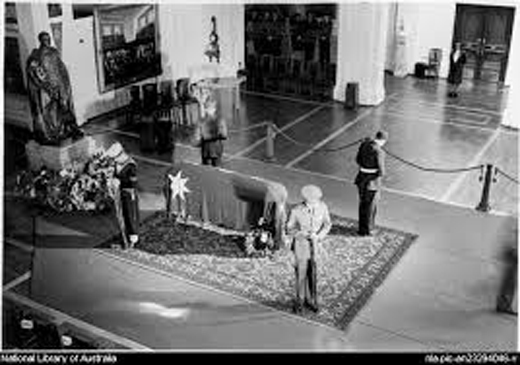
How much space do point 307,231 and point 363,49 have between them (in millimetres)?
9061

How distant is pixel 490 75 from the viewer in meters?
16.6

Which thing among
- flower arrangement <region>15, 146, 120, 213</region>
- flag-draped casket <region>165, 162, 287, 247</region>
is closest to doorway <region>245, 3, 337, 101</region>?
flower arrangement <region>15, 146, 120, 213</region>

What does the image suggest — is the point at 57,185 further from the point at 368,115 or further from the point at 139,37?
the point at 368,115

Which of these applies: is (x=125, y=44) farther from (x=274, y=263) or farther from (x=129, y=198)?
(x=274, y=263)

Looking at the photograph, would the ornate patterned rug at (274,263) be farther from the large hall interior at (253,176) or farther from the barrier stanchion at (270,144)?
the barrier stanchion at (270,144)

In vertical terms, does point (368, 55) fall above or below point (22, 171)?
above

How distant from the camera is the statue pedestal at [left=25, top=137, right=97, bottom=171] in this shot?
32.4ft

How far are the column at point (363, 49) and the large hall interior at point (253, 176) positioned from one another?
5 cm

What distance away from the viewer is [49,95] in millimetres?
9688

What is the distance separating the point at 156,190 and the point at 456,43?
10.4m

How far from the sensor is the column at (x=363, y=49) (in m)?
14.3

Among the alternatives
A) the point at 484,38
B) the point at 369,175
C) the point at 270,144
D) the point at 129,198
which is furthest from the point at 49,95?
the point at 484,38

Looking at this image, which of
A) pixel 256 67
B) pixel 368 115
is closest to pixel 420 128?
pixel 368 115

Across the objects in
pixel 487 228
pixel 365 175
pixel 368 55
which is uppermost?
pixel 368 55
